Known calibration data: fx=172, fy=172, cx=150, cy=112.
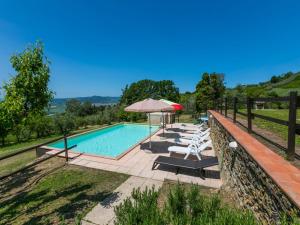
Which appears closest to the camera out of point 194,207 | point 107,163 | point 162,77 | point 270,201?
point 270,201

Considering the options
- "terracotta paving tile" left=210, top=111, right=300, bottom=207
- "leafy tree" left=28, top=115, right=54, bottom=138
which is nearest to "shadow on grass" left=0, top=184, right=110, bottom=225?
"terracotta paving tile" left=210, top=111, right=300, bottom=207

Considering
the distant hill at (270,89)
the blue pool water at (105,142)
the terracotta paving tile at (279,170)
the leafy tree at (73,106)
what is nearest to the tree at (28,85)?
the terracotta paving tile at (279,170)

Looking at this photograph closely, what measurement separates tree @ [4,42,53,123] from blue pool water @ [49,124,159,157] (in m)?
5.53

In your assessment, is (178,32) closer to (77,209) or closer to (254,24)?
(254,24)

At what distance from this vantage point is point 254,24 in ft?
65.0

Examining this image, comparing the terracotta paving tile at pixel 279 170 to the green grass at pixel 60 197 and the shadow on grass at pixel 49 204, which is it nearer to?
the green grass at pixel 60 197

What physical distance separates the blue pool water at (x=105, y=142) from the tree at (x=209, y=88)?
12.1m

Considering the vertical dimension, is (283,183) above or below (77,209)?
above

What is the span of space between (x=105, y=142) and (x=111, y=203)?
314 inches

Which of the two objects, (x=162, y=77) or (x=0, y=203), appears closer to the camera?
(x=0, y=203)

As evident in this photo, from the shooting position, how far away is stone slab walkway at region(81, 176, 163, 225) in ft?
11.3

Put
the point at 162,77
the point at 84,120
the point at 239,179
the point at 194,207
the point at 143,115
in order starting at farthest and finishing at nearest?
the point at 162,77, the point at 84,120, the point at 143,115, the point at 239,179, the point at 194,207

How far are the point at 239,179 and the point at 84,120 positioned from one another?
887 inches

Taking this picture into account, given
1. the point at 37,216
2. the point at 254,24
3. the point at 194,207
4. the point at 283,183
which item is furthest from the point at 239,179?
the point at 254,24
